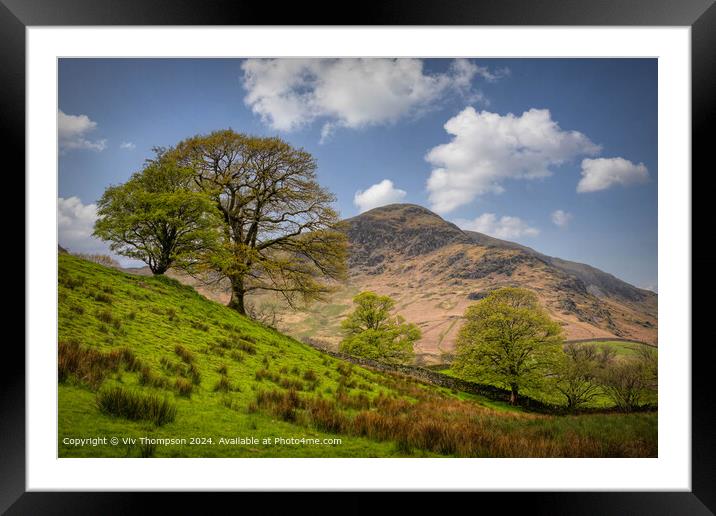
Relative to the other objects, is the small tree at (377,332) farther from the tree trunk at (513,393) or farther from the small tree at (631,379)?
the small tree at (631,379)

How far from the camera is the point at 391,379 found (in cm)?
599

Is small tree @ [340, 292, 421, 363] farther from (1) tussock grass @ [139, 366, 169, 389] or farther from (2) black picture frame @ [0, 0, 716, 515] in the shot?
(2) black picture frame @ [0, 0, 716, 515]

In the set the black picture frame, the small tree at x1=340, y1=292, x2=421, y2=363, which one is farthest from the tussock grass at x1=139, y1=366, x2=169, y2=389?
the small tree at x1=340, y1=292, x2=421, y2=363

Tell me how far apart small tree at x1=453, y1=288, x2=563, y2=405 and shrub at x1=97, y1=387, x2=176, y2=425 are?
5012 mm

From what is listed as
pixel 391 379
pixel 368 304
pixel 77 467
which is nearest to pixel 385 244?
pixel 368 304

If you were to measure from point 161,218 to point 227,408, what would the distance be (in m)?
3.31

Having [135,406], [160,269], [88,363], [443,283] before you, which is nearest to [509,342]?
[443,283]

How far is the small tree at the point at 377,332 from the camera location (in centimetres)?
782

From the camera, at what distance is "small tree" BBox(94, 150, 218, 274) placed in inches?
205
